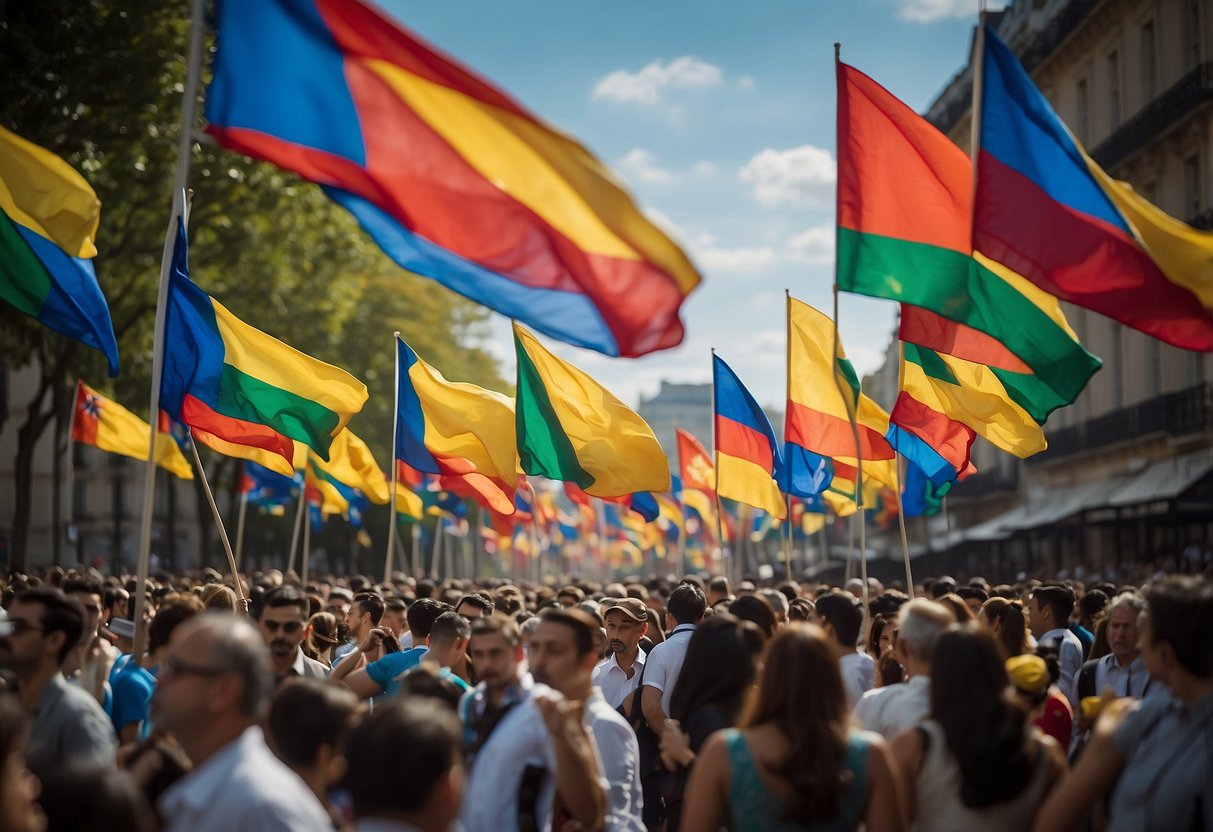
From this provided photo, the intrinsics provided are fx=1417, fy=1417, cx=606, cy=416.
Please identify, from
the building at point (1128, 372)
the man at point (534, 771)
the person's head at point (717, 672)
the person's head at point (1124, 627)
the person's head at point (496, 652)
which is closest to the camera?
the man at point (534, 771)

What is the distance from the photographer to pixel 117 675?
23.5 ft

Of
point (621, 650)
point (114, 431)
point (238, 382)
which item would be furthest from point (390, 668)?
point (114, 431)

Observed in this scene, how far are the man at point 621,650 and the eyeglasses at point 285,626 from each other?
2.39m

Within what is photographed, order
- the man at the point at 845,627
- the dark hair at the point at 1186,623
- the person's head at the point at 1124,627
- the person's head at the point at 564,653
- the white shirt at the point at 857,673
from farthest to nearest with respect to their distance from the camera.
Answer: the person's head at the point at 1124,627 → the man at the point at 845,627 → the white shirt at the point at 857,673 → the person's head at the point at 564,653 → the dark hair at the point at 1186,623

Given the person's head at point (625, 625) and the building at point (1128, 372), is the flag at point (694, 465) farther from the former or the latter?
the person's head at point (625, 625)

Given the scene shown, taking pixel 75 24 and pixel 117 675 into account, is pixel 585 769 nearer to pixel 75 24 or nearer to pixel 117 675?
pixel 117 675

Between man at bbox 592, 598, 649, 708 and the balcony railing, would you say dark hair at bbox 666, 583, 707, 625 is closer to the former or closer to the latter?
man at bbox 592, 598, 649, 708

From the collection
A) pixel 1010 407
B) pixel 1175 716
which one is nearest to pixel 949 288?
pixel 1010 407

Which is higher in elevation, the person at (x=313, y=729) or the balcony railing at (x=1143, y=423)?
the balcony railing at (x=1143, y=423)

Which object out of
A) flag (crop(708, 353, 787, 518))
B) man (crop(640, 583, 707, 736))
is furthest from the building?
man (crop(640, 583, 707, 736))

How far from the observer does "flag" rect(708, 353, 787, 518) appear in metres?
16.0

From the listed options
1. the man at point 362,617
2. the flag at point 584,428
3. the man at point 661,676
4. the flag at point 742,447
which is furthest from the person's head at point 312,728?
the flag at point 742,447

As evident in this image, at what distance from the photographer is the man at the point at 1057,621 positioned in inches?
371

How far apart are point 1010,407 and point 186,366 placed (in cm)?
652
